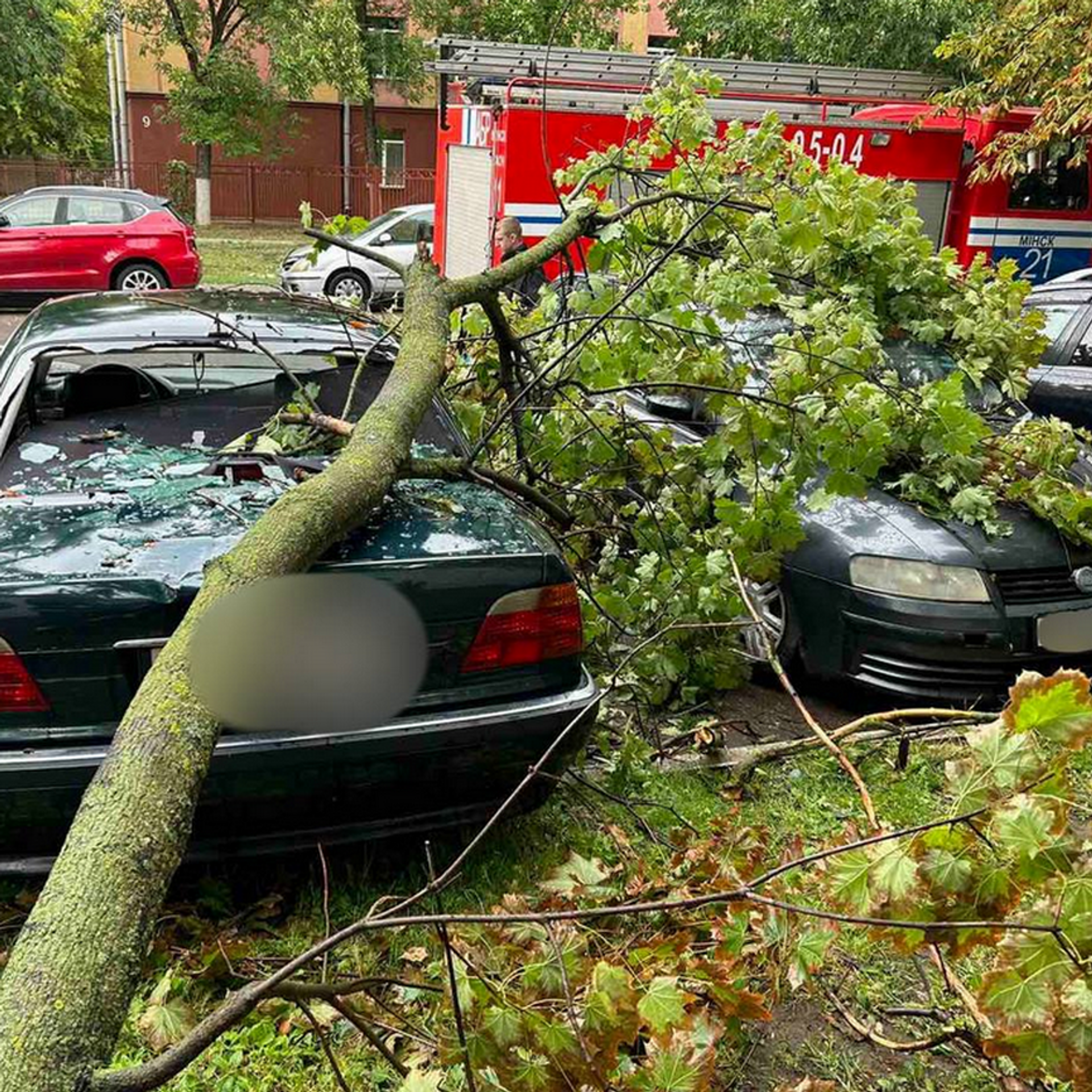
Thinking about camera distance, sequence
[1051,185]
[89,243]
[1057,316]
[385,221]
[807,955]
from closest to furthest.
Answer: [807,955] → [1057,316] → [1051,185] → [89,243] → [385,221]

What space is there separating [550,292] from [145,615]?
8.07 ft

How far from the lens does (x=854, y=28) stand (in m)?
15.8

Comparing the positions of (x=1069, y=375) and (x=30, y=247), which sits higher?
(x=1069, y=375)

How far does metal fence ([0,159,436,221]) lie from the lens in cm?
2688

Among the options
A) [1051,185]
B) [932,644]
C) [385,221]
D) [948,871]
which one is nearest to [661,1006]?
[948,871]

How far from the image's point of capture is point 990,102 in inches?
438

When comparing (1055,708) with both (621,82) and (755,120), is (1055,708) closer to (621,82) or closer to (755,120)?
(755,120)

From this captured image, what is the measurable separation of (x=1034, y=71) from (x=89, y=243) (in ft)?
36.7

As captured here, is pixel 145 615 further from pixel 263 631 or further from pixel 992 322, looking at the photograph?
pixel 992 322

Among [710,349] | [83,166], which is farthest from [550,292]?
[83,166]

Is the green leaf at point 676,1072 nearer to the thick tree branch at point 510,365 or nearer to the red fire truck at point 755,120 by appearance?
the thick tree branch at point 510,365

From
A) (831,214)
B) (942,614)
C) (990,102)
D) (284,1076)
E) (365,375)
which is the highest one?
(990,102)

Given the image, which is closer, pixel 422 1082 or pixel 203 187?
pixel 422 1082

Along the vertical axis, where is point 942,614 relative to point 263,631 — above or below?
below
